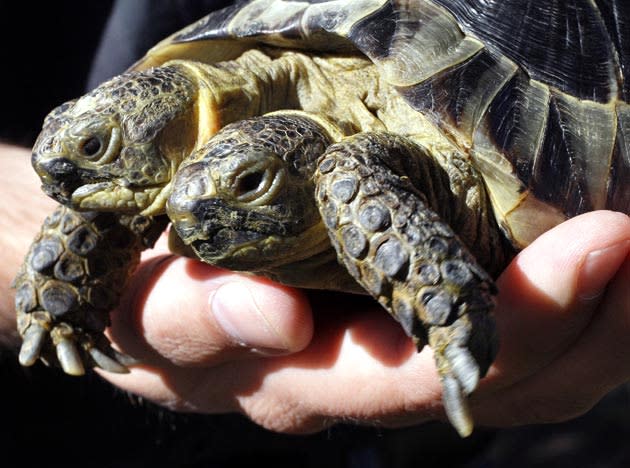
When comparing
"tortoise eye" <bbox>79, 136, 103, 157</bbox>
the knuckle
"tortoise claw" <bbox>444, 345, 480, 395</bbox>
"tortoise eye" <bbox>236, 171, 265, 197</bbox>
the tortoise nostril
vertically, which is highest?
"tortoise eye" <bbox>79, 136, 103, 157</bbox>

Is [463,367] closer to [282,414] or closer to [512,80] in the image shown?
[512,80]

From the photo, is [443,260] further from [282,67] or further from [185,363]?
[185,363]

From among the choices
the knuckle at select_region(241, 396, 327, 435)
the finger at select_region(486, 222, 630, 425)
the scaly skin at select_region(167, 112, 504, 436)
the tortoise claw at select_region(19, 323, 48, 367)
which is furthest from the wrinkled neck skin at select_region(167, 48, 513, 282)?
the tortoise claw at select_region(19, 323, 48, 367)

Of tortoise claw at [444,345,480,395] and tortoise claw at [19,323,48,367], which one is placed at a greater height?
tortoise claw at [444,345,480,395]

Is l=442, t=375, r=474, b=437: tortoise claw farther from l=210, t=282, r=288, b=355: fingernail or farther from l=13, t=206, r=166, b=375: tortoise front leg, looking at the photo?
l=13, t=206, r=166, b=375: tortoise front leg

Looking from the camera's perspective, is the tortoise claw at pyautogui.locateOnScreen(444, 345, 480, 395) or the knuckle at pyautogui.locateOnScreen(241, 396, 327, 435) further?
the knuckle at pyautogui.locateOnScreen(241, 396, 327, 435)

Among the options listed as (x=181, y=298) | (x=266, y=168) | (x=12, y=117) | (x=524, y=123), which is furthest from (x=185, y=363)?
(x=12, y=117)

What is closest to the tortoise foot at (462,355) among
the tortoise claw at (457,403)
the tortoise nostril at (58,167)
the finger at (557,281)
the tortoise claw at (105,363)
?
the tortoise claw at (457,403)
